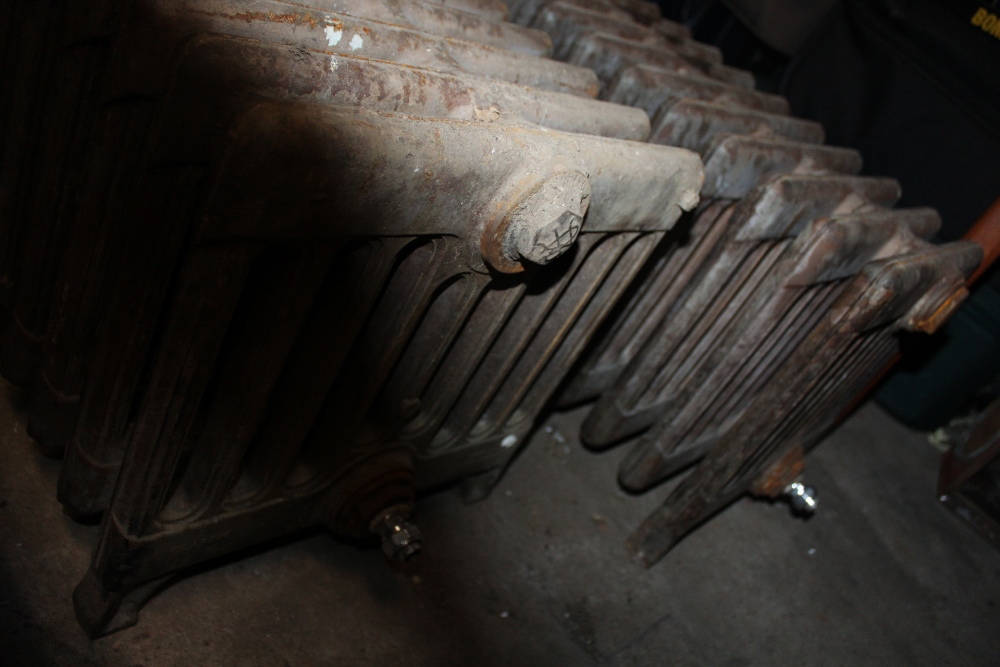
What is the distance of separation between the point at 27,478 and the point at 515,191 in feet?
2.83

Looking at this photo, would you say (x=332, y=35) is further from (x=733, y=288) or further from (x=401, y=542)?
(x=733, y=288)

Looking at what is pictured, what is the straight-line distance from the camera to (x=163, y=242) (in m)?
0.71

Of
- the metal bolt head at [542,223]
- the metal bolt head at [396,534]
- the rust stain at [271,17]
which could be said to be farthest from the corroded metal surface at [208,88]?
the metal bolt head at [396,534]

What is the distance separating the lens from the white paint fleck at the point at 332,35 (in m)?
0.77

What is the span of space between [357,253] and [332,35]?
0.81 ft

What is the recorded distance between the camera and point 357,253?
73 cm

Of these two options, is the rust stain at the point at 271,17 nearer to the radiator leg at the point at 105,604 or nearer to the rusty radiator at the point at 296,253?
the rusty radiator at the point at 296,253

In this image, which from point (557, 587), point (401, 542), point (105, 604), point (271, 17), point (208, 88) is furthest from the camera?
point (557, 587)

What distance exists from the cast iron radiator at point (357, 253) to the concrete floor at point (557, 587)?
0.08 meters

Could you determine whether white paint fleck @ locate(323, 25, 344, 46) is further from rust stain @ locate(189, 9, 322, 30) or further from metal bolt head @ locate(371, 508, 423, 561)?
metal bolt head @ locate(371, 508, 423, 561)

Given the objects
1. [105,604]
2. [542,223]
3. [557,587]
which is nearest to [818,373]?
[557,587]

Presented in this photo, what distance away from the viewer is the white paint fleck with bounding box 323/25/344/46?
765 mm

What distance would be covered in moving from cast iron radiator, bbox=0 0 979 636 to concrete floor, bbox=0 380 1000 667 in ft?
0.27

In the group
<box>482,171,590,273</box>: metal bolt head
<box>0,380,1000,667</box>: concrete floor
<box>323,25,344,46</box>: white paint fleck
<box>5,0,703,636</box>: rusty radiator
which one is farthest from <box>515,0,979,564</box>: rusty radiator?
<box>323,25,344,46</box>: white paint fleck
